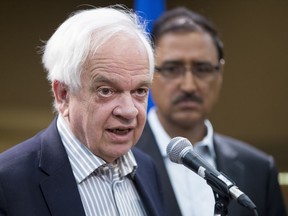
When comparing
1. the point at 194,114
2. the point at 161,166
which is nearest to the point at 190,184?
the point at 161,166

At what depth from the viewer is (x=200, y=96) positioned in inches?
137

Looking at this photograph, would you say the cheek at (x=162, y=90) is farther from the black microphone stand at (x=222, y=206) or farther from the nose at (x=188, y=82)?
the black microphone stand at (x=222, y=206)

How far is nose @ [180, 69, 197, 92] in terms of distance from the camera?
3.45 metres

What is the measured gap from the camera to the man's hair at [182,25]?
3.57 m

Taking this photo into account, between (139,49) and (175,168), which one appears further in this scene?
(175,168)

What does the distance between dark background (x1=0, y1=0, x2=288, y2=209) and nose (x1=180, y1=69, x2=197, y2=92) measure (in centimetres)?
238

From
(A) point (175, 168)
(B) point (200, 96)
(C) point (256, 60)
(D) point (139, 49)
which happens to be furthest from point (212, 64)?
(C) point (256, 60)

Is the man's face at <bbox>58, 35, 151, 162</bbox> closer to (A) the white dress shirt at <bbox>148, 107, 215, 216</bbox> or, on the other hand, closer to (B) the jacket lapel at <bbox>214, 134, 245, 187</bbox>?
(A) the white dress shirt at <bbox>148, 107, 215, 216</bbox>

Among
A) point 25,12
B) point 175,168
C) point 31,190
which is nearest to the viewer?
point 31,190

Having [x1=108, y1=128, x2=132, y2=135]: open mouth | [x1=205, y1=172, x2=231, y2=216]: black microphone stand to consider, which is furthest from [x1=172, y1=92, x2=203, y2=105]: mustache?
[x1=205, y1=172, x2=231, y2=216]: black microphone stand

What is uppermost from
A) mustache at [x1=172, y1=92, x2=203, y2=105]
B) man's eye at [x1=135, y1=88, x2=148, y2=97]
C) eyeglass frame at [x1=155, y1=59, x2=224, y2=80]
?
man's eye at [x1=135, y1=88, x2=148, y2=97]

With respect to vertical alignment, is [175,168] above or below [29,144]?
below

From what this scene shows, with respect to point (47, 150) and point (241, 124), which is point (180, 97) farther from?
point (241, 124)

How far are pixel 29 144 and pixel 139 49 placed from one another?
18.7 inches
